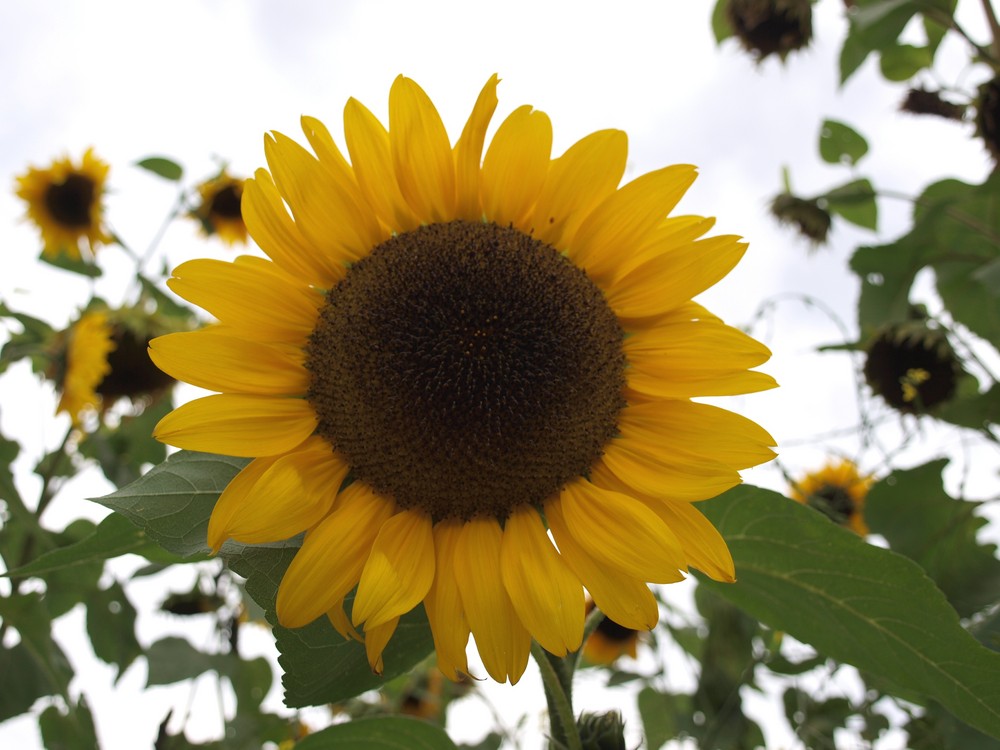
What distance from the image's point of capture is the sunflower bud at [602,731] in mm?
840

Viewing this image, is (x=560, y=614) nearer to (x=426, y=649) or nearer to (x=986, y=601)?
(x=426, y=649)

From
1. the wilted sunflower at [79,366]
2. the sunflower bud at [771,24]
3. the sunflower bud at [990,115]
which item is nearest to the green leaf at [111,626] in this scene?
the wilted sunflower at [79,366]

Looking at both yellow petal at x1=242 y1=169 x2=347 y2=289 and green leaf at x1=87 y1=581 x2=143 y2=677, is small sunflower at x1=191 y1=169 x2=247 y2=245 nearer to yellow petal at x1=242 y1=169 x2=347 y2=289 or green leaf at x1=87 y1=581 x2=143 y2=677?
green leaf at x1=87 y1=581 x2=143 y2=677

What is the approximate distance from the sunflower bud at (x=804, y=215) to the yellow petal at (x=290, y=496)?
1766mm

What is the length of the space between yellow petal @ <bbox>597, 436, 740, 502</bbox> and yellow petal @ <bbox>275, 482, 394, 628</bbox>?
22cm

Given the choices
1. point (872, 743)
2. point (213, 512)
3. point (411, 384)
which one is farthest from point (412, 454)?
point (872, 743)

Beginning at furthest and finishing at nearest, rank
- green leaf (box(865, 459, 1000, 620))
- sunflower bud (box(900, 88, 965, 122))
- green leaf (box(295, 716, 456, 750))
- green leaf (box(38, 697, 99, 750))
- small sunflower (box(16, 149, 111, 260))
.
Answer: small sunflower (box(16, 149, 111, 260)) → sunflower bud (box(900, 88, 965, 122)) → green leaf (box(865, 459, 1000, 620)) → green leaf (box(38, 697, 99, 750)) → green leaf (box(295, 716, 456, 750))

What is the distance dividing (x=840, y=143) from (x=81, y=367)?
203 centimetres

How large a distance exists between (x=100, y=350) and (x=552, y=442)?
157 centimetres

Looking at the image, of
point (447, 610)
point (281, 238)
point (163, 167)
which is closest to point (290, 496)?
point (447, 610)

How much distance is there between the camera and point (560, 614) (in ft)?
2.27

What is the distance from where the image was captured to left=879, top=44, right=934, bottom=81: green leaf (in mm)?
2172

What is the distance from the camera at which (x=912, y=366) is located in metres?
→ 1.73

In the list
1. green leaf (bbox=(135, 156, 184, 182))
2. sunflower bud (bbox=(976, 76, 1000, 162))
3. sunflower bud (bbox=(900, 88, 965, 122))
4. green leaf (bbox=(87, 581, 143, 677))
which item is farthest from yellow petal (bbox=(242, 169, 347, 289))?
green leaf (bbox=(135, 156, 184, 182))
